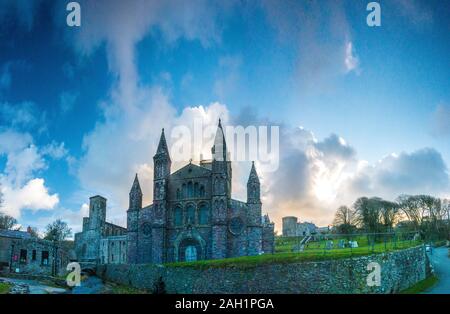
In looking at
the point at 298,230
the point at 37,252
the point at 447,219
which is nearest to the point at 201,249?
the point at 37,252

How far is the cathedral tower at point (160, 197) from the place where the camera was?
37.8 meters

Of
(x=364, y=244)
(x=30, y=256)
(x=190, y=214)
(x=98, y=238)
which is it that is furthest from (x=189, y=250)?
(x=98, y=238)

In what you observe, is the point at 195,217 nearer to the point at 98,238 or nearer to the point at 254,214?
the point at 254,214

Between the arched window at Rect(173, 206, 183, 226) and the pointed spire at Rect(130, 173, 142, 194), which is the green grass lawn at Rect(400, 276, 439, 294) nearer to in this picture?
the arched window at Rect(173, 206, 183, 226)

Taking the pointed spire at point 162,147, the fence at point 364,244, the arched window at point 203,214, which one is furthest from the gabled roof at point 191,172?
the fence at point 364,244

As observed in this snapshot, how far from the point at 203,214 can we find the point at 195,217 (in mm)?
809

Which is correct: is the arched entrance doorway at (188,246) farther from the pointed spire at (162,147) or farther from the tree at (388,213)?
the tree at (388,213)

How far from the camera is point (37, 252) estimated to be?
122 feet

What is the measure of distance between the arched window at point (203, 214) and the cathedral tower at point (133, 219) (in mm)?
6573

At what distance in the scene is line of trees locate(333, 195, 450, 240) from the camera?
4422 centimetres

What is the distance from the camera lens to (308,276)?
18500mm
